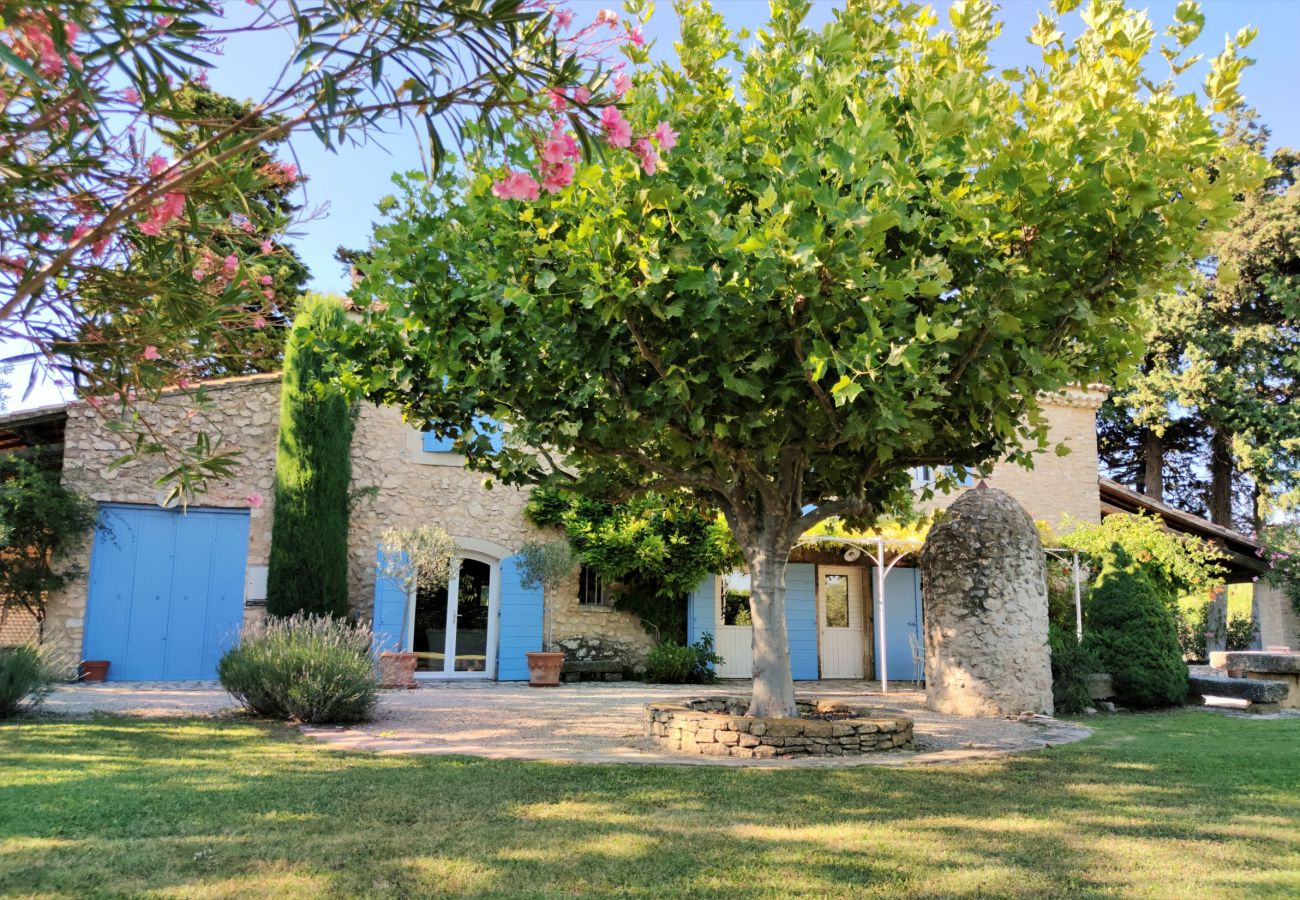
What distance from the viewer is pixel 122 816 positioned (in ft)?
14.1

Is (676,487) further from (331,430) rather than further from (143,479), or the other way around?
(143,479)

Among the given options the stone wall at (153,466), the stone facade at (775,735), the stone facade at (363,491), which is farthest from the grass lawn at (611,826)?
the stone facade at (363,491)

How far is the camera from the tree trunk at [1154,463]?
26.0 meters

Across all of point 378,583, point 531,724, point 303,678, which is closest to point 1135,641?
point 531,724

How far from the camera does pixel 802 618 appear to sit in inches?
623

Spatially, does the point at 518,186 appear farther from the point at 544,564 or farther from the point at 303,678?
the point at 544,564

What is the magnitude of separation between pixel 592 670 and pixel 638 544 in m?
2.20

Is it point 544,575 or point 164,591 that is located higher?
point 544,575

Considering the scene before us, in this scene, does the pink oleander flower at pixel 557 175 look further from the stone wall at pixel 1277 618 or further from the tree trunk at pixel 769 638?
the stone wall at pixel 1277 618

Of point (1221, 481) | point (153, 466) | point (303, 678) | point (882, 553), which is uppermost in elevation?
point (1221, 481)

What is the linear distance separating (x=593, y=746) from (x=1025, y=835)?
11.6ft

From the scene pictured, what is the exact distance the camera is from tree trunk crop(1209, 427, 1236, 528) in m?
25.1

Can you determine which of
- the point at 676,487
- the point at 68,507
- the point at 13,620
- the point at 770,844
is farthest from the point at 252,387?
the point at 770,844

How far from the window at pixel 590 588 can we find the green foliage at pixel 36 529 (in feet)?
22.9
